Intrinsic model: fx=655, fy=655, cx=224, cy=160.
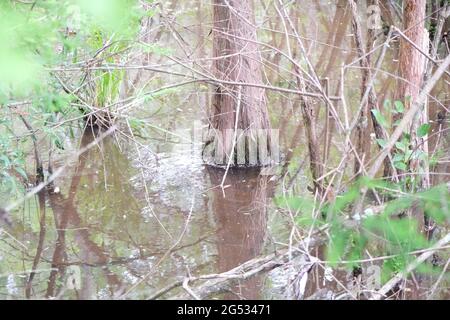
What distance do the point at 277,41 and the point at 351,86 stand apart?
5.70 ft

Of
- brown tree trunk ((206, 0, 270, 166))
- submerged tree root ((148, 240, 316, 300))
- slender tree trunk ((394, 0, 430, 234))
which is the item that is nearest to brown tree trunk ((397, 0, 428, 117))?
slender tree trunk ((394, 0, 430, 234))

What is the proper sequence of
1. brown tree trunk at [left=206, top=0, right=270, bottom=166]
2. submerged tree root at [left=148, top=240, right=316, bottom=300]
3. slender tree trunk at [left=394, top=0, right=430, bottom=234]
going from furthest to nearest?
brown tree trunk at [left=206, top=0, right=270, bottom=166]
slender tree trunk at [left=394, top=0, right=430, bottom=234]
submerged tree root at [left=148, top=240, right=316, bottom=300]

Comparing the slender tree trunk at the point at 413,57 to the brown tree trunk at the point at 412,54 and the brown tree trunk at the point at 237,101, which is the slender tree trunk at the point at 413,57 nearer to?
the brown tree trunk at the point at 412,54

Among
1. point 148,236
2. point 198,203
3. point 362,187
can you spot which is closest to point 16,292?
point 148,236

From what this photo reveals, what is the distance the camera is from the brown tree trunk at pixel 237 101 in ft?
18.5

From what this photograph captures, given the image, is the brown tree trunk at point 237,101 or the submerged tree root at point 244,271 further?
the brown tree trunk at point 237,101

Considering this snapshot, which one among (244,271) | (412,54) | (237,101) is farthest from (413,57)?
(244,271)

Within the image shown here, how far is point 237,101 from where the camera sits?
570cm

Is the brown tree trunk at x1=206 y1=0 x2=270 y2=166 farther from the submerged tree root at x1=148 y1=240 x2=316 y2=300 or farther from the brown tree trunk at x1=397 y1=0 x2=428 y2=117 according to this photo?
the submerged tree root at x1=148 y1=240 x2=316 y2=300

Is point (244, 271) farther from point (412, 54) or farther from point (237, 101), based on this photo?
point (237, 101)

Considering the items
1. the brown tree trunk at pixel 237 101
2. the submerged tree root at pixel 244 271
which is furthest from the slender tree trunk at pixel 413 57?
the submerged tree root at pixel 244 271

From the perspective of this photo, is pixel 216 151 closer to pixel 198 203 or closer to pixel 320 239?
pixel 198 203

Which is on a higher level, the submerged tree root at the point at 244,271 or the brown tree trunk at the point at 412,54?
the brown tree trunk at the point at 412,54

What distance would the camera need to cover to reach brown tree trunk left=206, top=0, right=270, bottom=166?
18.5 ft
